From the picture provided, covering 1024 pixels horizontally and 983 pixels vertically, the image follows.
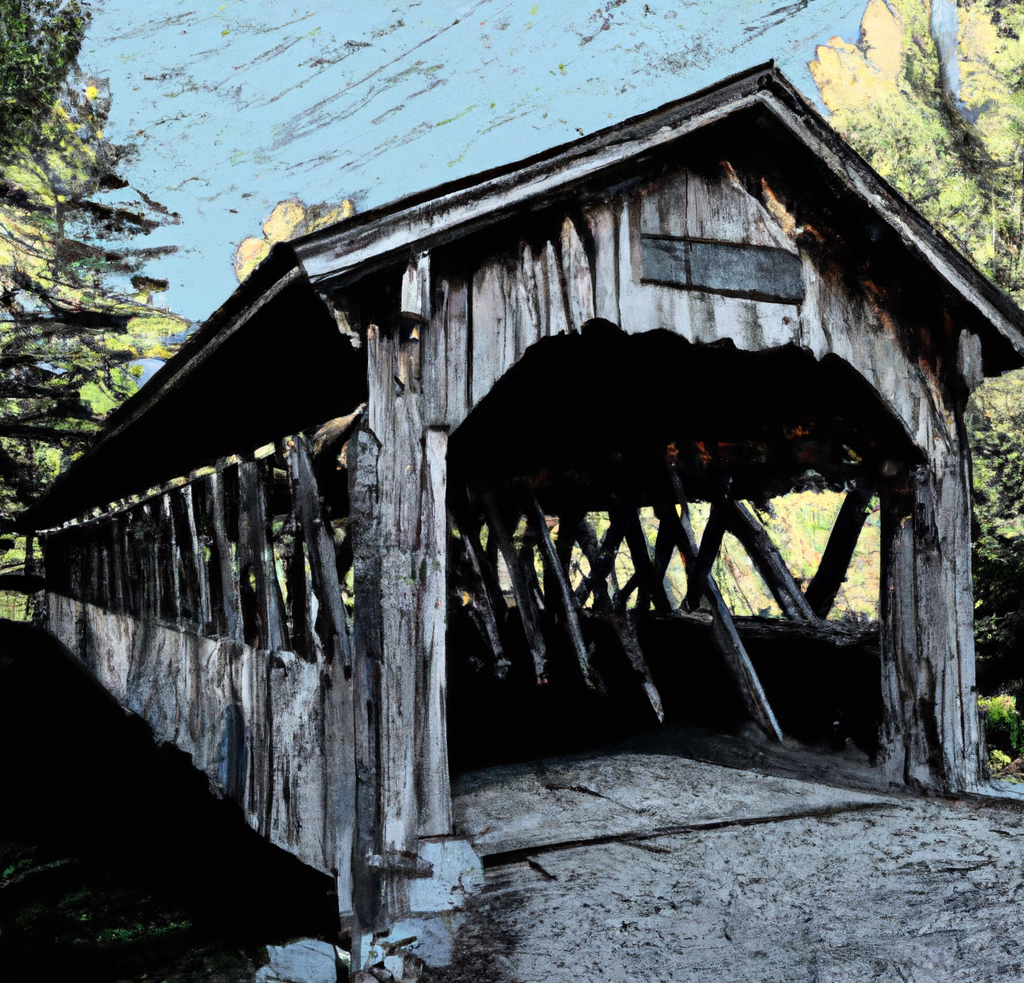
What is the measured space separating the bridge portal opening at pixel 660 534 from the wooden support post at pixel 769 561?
15 millimetres

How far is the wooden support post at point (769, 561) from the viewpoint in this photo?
6.18 m

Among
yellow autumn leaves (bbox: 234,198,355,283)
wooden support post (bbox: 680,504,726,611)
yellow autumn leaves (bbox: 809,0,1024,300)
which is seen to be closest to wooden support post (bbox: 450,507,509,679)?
wooden support post (bbox: 680,504,726,611)

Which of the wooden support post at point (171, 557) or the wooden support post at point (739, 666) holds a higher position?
the wooden support post at point (171, 557)

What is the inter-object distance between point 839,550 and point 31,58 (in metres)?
38.0

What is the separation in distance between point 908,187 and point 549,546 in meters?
17.7

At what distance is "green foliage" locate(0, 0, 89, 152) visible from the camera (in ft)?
99.8

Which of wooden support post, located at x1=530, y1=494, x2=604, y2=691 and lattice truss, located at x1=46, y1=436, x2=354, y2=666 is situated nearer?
lattice truss, located at x1=46, y1=436, x2=354, y2=666

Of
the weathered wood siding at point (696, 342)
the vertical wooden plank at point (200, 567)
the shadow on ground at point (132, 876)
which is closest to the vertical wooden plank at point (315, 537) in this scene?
the weathered wood siding at point (696, 342)

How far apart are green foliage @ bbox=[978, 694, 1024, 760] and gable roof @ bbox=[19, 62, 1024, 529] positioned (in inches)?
263

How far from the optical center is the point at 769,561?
20.7 feet

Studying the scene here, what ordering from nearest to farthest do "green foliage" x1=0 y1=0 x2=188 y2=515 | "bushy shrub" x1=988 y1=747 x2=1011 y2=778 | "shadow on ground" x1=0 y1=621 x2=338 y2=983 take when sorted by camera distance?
"shadow on ground" x1=0 y1=621 x2=338 y2=983, "bushy shrub" x1=988 y1=747 x2=1011 y2=778, "green foliage" x1=0 y1=0 x2=188 y2=515

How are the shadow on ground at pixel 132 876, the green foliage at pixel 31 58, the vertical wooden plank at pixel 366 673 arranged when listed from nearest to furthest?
1. the vertical wooden plank at pixel 366 673
2. the shadow on ground at pixel 132 876
3. the green foliage at pixel 31 58

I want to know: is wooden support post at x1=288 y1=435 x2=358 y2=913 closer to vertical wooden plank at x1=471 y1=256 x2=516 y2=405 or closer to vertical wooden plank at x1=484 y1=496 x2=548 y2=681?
vertical wooden plank at x1=471 y1=256 x2=516 y2=405

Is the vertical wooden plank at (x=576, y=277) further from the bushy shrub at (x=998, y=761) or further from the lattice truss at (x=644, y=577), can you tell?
the bushy shrub at (x=998, y=761)
